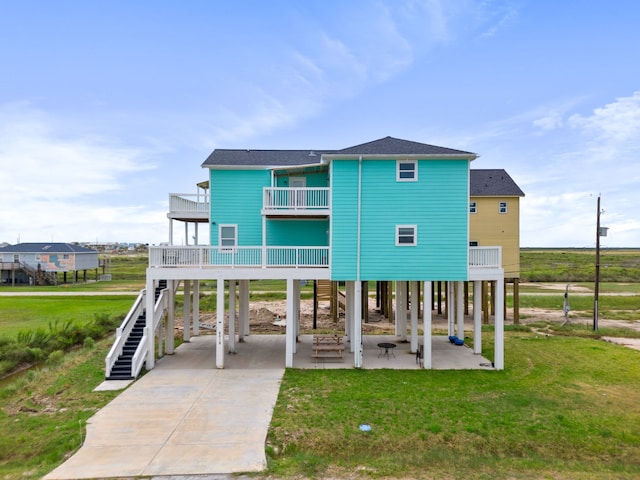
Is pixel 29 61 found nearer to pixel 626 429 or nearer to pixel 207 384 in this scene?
pixel 207 384

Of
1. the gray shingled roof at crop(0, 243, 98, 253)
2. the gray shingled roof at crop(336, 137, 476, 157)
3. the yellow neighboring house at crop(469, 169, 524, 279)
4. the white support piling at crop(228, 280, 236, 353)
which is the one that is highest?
the gray shingled roof at crop(336, 137, 476, 157)

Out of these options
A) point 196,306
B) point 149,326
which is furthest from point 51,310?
point 149,326

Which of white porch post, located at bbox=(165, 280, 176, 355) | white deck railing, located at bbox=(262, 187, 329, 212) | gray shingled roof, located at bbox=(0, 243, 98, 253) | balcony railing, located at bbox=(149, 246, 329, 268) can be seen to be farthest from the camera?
gray shingled roof, located at bbox=(0, 243, 98, 253)

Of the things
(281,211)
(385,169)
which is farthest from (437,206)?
(281,211)

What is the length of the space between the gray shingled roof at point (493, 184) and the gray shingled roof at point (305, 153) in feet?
31.8

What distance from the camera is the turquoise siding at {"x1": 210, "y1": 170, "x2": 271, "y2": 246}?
1748cm

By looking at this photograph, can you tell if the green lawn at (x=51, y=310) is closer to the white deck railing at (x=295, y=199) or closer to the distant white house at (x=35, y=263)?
the white deck railing at (x=295, y=199)

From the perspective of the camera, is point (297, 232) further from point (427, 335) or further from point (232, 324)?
point (427, 335)

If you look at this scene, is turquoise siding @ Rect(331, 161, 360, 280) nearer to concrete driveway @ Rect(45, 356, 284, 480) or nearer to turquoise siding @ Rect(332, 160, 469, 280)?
turquoise siding @ Rect(332, 160, 469, 280)

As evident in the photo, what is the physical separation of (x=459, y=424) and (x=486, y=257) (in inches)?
299

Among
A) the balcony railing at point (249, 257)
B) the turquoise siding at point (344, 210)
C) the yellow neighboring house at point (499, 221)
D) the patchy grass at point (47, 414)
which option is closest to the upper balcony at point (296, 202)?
the turquoise siding at point (344, 210)

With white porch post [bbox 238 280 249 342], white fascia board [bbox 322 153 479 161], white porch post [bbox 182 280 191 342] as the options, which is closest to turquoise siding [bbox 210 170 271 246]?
white porch post [bbox 238 280 249 342]

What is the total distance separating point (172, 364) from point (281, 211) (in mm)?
7886

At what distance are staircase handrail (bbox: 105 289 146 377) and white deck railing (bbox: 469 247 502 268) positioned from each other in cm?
1398
